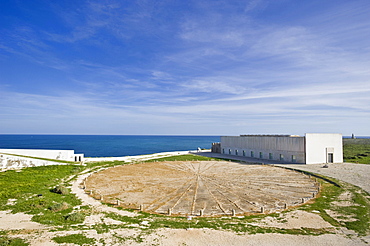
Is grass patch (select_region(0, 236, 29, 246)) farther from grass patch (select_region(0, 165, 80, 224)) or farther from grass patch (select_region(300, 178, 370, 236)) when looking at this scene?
grass patch (select_region(300, 178, 370, 236))

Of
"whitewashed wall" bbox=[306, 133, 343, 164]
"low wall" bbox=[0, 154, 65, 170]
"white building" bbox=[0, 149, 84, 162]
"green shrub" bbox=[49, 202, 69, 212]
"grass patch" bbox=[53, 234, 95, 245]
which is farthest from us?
"white building" bbox=[0, 149, 84, 162]

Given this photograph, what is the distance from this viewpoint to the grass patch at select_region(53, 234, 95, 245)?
13.6m

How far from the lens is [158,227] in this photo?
16.1 m

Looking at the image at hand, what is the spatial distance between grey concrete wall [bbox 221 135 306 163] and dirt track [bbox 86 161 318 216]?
8851 millimetres

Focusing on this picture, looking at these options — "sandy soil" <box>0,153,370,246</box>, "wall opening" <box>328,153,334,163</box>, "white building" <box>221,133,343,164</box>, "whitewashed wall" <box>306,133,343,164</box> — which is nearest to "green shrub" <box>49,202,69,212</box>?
Answer: "sandy soil" <box>0,153,370,246</box>

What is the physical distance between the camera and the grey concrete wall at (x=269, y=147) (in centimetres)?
4507

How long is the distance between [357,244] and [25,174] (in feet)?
132

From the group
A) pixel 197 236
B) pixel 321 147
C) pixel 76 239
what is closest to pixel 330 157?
pixel 321 147

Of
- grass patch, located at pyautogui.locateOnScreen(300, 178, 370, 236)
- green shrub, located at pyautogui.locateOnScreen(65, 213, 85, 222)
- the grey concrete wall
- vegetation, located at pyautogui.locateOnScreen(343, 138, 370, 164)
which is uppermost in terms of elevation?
the grey concrete wall

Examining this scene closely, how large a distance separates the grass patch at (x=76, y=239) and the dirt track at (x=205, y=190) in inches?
265

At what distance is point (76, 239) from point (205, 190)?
49.6ft

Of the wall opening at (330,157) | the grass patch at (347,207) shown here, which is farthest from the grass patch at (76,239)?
the wall opening at (330,157)

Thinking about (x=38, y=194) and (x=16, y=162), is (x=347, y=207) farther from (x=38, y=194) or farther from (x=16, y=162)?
(x=16, y=162)

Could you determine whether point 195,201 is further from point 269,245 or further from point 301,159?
point 301,159
